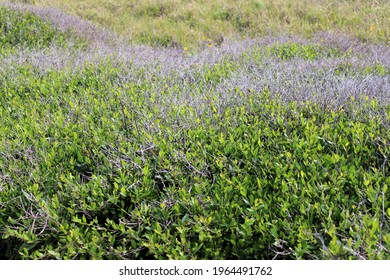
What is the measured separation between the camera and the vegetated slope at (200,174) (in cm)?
233

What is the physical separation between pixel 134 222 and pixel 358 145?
175cm

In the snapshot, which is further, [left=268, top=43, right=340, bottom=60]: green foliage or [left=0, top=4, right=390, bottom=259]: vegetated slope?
[left=268, top=43, right=340, bottom=60]: green foliage

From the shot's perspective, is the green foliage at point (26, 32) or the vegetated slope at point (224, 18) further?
the vegetated slope at point (224, 18)

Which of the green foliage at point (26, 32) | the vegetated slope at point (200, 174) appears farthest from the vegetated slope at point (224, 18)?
the vegetated slope at point (200, 174)

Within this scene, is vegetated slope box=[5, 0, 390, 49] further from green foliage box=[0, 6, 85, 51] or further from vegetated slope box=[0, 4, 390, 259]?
vegetated slope box=[0, 4, 390, 259]

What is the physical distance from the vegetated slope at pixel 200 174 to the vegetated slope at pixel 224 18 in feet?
17.2

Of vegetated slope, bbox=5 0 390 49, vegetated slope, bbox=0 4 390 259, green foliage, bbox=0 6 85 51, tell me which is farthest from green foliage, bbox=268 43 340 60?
green foliage, bbox=0 6 85 51

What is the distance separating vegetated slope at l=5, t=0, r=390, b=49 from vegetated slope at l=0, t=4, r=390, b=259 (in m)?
5.26

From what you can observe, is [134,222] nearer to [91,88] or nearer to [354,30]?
[91,88]

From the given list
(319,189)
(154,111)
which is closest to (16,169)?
(154,111)

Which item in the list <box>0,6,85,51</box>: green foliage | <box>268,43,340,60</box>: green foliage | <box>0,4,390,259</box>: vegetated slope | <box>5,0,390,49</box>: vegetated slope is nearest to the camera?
<box>0,4,390,259</box>: vegetated slope

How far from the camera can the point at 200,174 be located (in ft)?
9.45

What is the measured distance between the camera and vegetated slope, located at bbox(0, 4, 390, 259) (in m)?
2.33

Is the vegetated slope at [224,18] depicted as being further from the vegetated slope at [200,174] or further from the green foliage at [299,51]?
the vegetated slope at [200,174]
